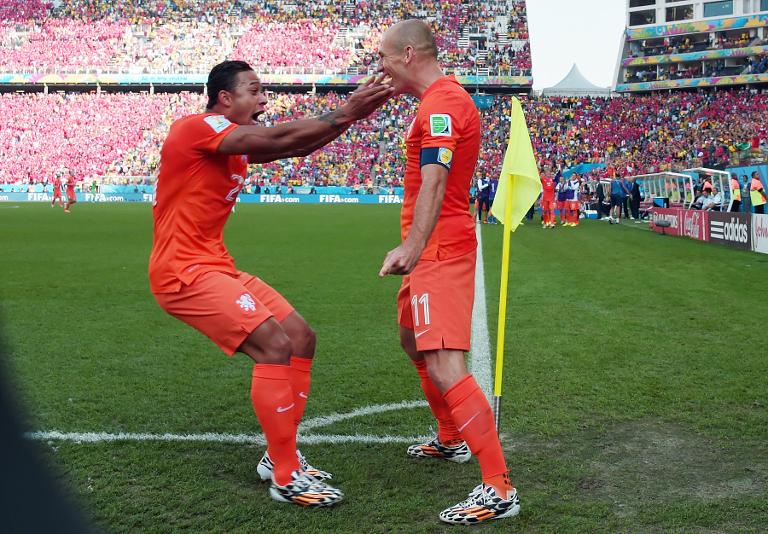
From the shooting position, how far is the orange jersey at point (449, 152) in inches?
141

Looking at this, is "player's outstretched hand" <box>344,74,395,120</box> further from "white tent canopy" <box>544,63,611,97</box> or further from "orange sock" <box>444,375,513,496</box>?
"white tent canopy" <box>544,63,611,97</box>

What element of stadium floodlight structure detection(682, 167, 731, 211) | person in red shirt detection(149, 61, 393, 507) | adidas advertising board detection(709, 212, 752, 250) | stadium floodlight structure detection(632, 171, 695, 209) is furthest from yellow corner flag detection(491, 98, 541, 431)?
stadium floodlight structure detection(632, 171, 695, 209)

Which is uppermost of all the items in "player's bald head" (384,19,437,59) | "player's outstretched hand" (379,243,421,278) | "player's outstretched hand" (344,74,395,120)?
"player's bald head" (384,19,437,59)

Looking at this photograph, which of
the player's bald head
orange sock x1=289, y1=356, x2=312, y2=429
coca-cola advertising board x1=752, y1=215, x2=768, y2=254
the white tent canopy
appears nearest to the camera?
the player's bald head

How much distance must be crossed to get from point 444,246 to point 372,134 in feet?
174

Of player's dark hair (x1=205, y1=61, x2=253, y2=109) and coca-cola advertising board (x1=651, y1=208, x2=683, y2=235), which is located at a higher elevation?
player's dark hair (x1=205, y1=61, x2=253, y2=109)

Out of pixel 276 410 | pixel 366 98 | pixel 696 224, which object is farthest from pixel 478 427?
pixel 696 224

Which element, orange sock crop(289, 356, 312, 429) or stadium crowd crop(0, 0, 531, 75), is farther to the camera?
stadium crowd crop(0, 0, 531, 75)

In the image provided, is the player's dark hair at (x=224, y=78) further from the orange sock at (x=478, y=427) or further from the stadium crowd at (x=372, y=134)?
the stadium crowd at (x=372, y=134)

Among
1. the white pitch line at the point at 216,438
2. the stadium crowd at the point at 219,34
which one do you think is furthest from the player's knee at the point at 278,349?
the stadium crowd at the point at 219,34

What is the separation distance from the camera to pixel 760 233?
16531 millimetres

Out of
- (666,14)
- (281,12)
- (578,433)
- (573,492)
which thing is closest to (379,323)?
(578,433)

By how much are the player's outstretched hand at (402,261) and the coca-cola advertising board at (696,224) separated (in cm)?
1821

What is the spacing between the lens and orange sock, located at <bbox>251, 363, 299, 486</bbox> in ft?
12.6
